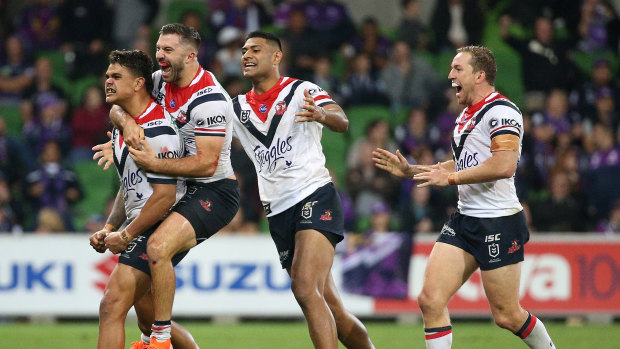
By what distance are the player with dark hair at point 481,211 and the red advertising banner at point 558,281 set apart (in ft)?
17.0

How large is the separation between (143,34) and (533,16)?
710 cm

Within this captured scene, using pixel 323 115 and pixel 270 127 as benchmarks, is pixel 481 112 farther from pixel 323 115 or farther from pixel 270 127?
pixel 270 127

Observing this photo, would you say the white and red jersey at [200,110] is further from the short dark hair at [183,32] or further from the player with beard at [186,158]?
the short dark hair at [183,32]

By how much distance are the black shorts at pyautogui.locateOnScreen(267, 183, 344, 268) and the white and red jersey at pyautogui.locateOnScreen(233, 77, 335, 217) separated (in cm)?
5

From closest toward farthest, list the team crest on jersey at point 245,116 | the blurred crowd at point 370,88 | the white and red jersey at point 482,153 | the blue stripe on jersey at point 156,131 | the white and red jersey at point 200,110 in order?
1. the blue stripe on jersey at point 156,131
2. the white and red jersey at point 200,110
3. the white and red jersey at point 482,153
4. the team crest on jersey at point 245,116
5. the blurred crowd at point 370,88

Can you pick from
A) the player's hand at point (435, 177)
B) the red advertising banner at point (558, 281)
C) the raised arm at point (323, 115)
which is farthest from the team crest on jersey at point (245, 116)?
the red advertising banner at point (558, 281)

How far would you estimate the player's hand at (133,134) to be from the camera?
6.72 m

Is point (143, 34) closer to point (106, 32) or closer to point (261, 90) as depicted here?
point (106, 32)

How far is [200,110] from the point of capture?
6.92 metres

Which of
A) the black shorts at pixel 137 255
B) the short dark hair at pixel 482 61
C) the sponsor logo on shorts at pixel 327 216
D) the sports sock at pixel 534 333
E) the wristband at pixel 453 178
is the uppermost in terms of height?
the short dark hair at pixel 482 61

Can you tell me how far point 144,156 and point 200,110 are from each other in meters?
0.57

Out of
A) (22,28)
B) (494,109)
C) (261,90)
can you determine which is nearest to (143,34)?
(22,28)

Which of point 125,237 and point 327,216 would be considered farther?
point 327,216

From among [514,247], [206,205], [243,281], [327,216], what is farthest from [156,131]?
[243,281]
